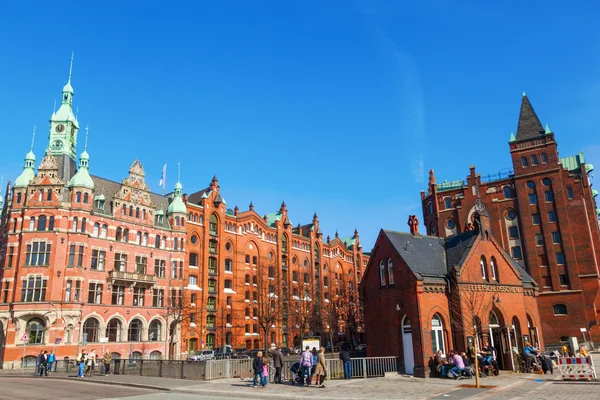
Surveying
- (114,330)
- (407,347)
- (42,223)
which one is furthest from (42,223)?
(407,347)

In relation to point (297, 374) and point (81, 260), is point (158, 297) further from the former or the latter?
point (297, 374)

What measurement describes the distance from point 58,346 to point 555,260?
60.7 m

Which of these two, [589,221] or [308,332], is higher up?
[589,221]

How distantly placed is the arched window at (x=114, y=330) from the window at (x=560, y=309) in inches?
2145

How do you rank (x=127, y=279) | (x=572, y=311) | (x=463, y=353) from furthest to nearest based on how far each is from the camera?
1. (x=572, y=311)
2. (x=127, y=279)
3. (x=463, y=353)

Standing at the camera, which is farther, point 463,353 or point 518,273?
point 518,273

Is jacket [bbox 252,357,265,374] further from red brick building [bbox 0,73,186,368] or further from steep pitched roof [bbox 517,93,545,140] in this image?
steep pitched roof [bbox 517,93,545,140]

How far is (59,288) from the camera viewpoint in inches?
1938

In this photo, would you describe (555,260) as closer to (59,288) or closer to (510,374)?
(510,374)

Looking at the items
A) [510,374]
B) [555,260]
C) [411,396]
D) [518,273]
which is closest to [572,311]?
[555,260]

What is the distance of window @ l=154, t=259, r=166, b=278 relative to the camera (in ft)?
194

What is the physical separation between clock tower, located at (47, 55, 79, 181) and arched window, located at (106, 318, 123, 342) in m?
18.7

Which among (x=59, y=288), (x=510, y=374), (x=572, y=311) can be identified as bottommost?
(x=510, y=374)

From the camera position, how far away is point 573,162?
6825cm
